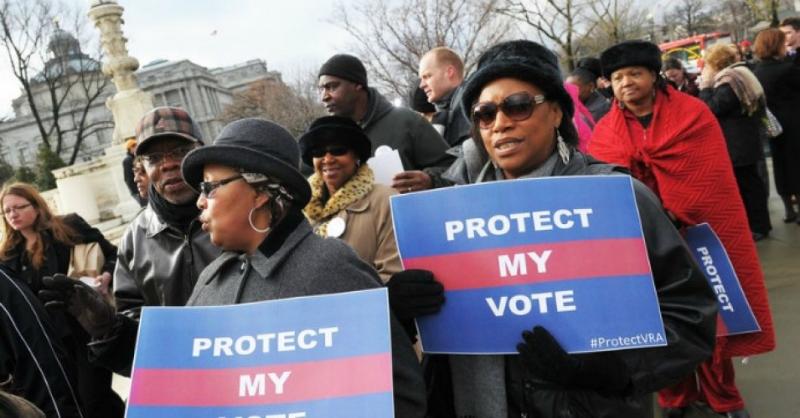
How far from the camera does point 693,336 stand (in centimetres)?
176

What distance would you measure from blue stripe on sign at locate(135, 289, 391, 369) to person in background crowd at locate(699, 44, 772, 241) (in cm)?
578

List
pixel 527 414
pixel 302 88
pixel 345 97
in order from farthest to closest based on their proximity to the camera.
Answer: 1. pixel 302 88
2. pixel 345 97
3. pixel 527 414

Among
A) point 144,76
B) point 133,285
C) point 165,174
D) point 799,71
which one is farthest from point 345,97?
point 144,76

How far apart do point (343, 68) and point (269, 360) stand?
101 inches

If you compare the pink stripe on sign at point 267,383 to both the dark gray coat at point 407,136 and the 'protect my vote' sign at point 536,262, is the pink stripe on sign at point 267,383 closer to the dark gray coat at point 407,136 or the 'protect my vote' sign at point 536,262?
the 'protect my vote' sign at point 536,262

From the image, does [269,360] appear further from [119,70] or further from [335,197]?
[119,70]

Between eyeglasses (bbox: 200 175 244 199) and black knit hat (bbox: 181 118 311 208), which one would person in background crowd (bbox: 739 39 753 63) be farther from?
eyeglasses (bbox: 200 175 244 199)

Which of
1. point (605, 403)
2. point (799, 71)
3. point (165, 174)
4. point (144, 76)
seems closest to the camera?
point (605, 403)

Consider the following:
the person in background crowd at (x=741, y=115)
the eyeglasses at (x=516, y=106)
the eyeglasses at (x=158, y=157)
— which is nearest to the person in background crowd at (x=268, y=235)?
the eyeglasses at (x=516, y=106)

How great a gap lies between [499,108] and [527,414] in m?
0.90

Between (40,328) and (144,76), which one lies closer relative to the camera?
(40,328)

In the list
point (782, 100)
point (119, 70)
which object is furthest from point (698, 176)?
point (119, 70)

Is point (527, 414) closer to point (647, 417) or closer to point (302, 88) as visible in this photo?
point (647, 417)

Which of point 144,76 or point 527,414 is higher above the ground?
point 144,76
